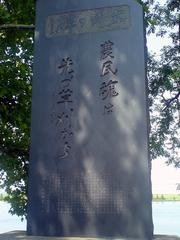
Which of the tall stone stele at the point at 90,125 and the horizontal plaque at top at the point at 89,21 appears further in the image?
the horizontal plaque at top at the point at 89,21

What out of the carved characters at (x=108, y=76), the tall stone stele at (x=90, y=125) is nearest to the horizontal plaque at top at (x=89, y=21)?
the tall stone stele at (x=90, y=125)

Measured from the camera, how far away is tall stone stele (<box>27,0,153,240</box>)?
441cm

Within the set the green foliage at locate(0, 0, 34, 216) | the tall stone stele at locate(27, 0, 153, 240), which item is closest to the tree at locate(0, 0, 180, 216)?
the green foliage at locate(0, 0, 34, 216)

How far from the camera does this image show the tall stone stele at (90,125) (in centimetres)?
441

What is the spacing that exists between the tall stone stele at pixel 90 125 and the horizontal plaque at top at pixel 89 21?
0.01 metres

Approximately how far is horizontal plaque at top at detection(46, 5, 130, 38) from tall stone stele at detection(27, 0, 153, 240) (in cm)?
1

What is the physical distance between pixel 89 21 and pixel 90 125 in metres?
1.44

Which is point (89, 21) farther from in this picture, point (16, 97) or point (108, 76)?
point (16, 97)

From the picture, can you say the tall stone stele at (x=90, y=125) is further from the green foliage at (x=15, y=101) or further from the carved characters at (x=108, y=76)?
the green foliage at (x=15, y=101)

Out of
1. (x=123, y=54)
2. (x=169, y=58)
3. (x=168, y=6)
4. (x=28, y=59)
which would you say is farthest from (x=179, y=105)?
(x=123, y=54)

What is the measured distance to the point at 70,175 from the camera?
15.3 feet

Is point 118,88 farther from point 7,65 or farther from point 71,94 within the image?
point 7,65

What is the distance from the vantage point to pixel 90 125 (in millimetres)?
4688

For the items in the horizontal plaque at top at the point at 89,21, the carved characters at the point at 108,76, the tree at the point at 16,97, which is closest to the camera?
the carved characters at the point at 108,76
